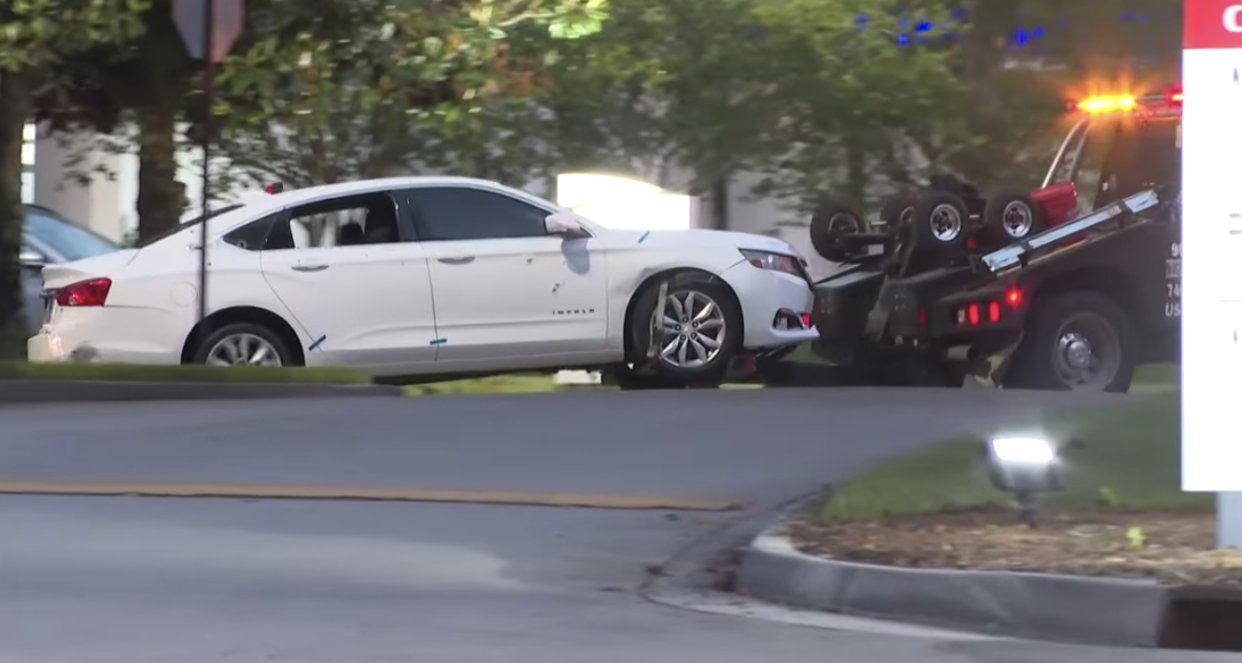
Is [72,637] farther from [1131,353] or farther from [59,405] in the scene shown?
[1131,353]

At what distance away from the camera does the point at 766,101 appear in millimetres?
22828

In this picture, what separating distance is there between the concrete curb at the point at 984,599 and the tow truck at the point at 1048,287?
7.49 metres

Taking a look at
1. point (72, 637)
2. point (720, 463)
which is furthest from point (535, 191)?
point (72, 637)

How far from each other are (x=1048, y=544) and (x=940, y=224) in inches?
300

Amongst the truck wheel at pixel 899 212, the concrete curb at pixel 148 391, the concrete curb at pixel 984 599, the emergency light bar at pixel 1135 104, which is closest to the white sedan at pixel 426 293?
the concrete curb at pixel 148 391

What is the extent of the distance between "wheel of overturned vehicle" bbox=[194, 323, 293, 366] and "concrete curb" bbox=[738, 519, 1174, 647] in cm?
746

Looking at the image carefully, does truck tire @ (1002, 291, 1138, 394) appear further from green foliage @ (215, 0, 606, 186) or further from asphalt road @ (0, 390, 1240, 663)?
Answer: green foliage @ (215, 0, 606, 186)

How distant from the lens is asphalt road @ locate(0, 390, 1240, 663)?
24.5 feet

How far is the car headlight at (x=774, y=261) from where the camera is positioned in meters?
15.7

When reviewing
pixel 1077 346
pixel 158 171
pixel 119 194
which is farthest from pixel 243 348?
pixel 119 194

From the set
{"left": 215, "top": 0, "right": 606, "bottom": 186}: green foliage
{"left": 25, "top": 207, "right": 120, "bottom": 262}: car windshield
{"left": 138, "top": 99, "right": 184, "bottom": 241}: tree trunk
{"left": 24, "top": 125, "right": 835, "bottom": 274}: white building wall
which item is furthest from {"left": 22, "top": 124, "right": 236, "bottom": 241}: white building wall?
{"left": 138, "top": 99, "right": 184, "bottom": 241}: tree trunk

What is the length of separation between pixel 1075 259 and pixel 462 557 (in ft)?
24.8

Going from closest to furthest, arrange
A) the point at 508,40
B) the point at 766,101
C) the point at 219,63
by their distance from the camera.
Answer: the point at 219,63, the point at 508,40, the point at 766,101

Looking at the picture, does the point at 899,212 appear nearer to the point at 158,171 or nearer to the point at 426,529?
the point at 158,171
